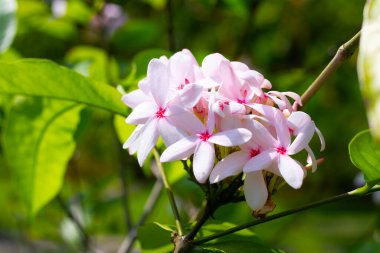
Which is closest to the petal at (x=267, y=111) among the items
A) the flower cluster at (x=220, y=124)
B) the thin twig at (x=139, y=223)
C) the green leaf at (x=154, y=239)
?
the flower cluster at (x=220, y=124)

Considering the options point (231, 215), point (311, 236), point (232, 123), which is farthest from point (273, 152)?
point (311, 236)

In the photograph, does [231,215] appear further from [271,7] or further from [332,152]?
[271,7]

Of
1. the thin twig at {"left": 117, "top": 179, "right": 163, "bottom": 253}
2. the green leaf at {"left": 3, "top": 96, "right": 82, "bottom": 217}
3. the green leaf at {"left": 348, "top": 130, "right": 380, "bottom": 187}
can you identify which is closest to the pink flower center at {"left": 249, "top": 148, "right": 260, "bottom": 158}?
the green leaf at {"left": 348, "top": 130, "right": 380, "bottom": 187}

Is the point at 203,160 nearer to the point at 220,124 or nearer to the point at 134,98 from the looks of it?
the point at 220,124

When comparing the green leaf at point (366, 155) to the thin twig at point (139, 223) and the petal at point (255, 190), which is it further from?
the thin twig at point (139, 223)

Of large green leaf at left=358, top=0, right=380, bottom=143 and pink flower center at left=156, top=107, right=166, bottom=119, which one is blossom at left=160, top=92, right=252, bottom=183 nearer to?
pink flower center at left=156, top=107, right=166, bottom=119

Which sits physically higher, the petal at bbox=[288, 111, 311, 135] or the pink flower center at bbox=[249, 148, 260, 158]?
the petal at bbox=[288, 111, 311, 135]
